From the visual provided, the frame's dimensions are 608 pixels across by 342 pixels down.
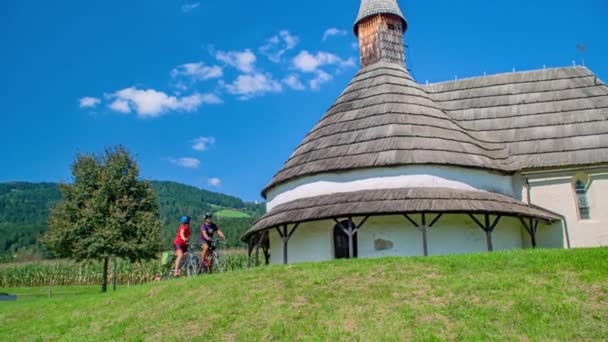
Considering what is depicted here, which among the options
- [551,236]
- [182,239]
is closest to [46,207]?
[182,239]

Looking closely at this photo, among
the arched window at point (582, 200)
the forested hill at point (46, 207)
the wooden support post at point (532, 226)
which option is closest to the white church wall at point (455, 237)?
the wooden support post at point (532, 226)

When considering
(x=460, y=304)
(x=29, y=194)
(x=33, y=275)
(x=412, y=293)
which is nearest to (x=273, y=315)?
(x=412, y=293)

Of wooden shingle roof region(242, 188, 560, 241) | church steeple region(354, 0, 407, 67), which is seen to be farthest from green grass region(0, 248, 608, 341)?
church steeple region(354, 0, 407, 67)

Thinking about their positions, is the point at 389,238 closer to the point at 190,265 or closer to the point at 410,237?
the point at 410,237

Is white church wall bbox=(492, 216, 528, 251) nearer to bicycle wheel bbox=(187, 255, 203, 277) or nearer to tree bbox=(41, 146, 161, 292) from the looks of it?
bicycle wheel bbox=(187, 255, 203, 277)

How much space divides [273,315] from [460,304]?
11.8 ft

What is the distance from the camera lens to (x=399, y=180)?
62.1 ft

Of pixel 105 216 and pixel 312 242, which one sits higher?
pixel 105 216

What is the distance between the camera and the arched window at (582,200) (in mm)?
20734

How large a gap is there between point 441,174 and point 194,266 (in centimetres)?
879

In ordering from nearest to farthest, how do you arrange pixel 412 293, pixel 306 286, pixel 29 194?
1. pixel 412 293
2. pixel 306 286
3. pixel 29 194

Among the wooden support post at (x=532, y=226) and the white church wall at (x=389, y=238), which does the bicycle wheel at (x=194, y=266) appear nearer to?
the white church wall at (x=389, y=238)

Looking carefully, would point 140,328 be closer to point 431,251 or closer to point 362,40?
point 431,251

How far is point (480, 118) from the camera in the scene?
951 inches
